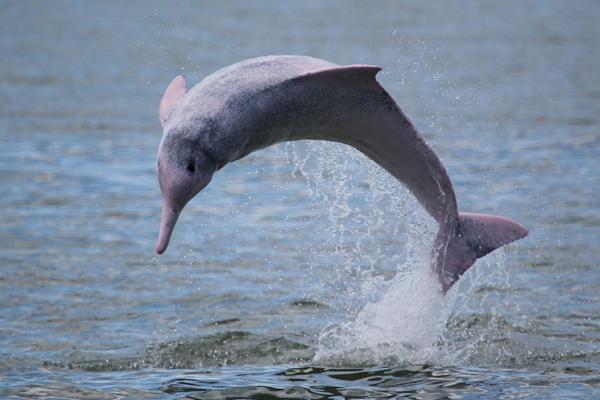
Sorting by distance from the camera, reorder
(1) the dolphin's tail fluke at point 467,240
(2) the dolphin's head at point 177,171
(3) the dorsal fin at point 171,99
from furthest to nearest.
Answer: (1) the dolphin's tail fluke at point 467,240 → (3) the dorsal fin at point 171,99 → (2) the dolphin's head at point 177,171

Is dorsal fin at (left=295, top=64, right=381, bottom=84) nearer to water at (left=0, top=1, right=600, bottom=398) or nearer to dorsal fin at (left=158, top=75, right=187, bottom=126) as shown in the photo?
dorsal fin at (left=158, top=75, right=187, bottom=126)

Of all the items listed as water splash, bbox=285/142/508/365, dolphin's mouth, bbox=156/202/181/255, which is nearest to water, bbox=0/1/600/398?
water splash, bbox=285/142/508/365

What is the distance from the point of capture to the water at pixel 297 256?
850 cm

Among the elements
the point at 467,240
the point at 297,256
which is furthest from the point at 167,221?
the point at 297,256

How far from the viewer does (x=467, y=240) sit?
26.5ft

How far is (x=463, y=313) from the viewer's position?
399 inches

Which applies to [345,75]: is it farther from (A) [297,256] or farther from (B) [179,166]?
(A) [297,256]

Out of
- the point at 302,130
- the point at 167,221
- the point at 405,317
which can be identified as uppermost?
the point at 302,130

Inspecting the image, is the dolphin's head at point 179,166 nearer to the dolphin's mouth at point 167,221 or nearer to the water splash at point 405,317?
the dolphin's mouth at point 167,221

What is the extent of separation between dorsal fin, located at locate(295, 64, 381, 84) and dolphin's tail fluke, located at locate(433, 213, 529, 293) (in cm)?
134

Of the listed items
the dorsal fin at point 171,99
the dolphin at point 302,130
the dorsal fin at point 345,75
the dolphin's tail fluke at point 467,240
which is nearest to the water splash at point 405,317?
the dolphin's tail fluke at point 467,240

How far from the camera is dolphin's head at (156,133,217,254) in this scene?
6848mm

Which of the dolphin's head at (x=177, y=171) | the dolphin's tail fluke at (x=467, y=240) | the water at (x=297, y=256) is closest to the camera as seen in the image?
the dolphin's head at (x=177, y=171)

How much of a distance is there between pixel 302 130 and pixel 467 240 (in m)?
1.40
